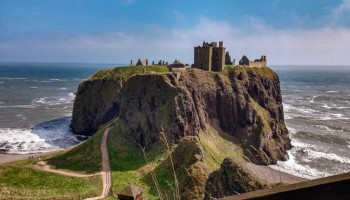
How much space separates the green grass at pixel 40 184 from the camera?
35562 mm

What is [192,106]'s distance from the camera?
167ft

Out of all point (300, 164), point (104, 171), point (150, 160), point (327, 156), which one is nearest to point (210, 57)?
point (300, 164)

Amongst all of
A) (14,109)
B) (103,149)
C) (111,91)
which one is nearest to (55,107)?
(14,109)

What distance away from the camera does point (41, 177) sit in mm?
41000

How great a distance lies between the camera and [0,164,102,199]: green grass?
35562 mm

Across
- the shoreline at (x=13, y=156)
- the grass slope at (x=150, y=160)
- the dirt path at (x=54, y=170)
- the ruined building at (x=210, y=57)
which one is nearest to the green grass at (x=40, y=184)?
the dirt path at (x=54, y=170)

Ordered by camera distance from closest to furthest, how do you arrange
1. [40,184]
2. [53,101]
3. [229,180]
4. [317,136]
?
1. [229,180]
2. [40,184]
3. [317,136]
4. [53,101]

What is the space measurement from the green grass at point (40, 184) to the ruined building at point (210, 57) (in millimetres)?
36084

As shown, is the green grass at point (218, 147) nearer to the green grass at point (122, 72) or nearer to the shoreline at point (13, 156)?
the green grass at point (122, 72)

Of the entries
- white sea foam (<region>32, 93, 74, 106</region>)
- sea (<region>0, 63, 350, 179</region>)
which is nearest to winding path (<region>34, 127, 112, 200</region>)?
sea (<region>0, 63, 350, 179</region>)

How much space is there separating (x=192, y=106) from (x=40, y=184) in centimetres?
2396

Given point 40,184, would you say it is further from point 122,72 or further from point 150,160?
point 122,72

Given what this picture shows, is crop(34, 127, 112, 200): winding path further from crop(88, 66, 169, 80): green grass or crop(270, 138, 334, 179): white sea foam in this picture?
crop(270, 138, 334, 179): white sea foam

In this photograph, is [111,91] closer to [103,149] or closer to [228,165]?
[103,149]
